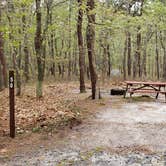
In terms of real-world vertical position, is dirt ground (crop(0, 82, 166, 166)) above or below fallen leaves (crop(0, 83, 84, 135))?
below

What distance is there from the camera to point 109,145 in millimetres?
7332

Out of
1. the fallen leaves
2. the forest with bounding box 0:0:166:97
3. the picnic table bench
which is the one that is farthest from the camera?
the forest with bounding box 0:0:166:97

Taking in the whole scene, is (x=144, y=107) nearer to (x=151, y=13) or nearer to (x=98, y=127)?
(x=98, y=127)

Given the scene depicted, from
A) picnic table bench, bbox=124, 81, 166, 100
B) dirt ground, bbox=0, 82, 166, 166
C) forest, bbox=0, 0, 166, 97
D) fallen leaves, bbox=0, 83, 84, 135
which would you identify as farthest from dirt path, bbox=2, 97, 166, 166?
forest, bbox=0, 0, 166, 97

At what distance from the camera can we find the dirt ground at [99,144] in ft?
20.9

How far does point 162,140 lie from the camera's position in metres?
7.71

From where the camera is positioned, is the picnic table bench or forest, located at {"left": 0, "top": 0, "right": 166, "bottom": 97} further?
forest, located at {"left": 0, "top": 0, "right": 166, "bottom": 97}

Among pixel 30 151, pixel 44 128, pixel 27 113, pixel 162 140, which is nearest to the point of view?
pixel 30 151

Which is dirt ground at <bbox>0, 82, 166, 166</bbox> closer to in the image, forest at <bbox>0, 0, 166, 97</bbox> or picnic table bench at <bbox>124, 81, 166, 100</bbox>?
picnic table bench at <bbox>124, 81, 166, 100</bbox>

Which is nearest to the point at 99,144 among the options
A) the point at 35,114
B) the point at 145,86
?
the point at 35,114

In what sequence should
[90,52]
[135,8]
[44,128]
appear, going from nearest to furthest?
[44,128], [90,52], [135,8]

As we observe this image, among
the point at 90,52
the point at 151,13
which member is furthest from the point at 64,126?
the point at 151,13

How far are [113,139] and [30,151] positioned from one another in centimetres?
192

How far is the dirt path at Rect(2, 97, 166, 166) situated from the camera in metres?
6.31
